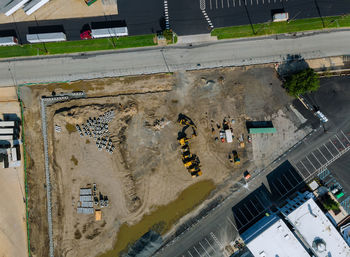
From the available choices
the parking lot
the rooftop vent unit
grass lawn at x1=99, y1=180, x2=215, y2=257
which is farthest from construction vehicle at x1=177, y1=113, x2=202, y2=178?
the rooftop vent unit

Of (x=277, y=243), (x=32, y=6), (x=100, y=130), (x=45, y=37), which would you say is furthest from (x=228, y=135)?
(x=32, y=6)

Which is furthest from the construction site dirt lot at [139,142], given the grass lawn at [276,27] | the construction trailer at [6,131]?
the grass lawn at [276,27]

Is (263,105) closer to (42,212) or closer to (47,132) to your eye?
(47,132)

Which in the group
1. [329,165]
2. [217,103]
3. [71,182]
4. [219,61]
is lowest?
[329,165]

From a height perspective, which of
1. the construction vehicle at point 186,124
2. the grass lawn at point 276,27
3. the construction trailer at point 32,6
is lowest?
the construction vehicle at point 186,124

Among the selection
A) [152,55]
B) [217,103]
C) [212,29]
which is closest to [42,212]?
[152,55]

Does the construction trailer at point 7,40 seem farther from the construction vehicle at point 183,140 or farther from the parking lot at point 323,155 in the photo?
the parking lot at point 323,155

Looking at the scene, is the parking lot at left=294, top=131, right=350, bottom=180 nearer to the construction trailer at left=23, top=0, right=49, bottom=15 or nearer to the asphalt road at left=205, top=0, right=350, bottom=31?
the asphalt road at left=205, top=0, right=350, bottom=31

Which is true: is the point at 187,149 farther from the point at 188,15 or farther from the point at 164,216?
the point at 188,15
